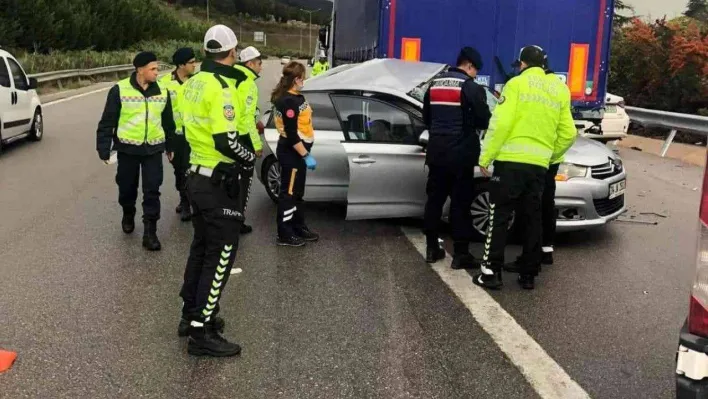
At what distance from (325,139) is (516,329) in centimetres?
323

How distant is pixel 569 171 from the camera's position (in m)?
6.41

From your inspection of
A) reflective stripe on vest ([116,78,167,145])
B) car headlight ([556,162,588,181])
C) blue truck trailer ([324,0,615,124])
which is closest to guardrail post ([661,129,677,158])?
blue truck trailer ([324,0,615,124])

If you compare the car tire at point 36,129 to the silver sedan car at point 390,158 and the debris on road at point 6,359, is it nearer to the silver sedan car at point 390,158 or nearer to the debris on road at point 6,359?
the silver sedan car at point 390,158

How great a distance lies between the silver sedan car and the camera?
6.42 meters

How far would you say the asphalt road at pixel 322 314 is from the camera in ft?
12.6

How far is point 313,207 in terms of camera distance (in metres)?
8.19

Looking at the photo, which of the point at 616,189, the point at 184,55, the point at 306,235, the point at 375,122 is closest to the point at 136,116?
the point at 184,55

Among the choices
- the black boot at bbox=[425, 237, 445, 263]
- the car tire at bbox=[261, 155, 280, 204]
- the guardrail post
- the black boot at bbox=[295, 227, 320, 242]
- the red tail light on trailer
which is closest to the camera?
the red tail light on trailer

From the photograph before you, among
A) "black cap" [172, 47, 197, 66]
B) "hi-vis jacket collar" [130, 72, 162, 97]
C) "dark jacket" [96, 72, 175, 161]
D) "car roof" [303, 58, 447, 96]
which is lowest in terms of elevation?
"dark jacket" [96, 72, 175, 161]

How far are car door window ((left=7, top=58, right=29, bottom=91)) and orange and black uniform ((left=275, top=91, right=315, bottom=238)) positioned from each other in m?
7.37

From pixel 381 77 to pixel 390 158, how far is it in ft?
3.38

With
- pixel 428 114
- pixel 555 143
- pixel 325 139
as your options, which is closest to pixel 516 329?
pixel 555 143

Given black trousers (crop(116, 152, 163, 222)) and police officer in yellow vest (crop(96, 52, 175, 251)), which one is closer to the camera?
police officer in yellow vest (crop(96, 52, 175, 251))

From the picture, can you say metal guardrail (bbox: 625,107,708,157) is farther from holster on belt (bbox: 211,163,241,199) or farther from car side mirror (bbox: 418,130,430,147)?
holster on belt (bbox: 211,163,241,199)
